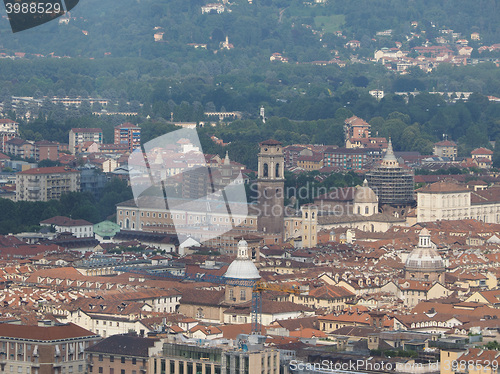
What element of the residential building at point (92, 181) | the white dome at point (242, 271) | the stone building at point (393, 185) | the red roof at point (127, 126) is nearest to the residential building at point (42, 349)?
the white dome at point (242, 271)

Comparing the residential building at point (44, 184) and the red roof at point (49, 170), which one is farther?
the red roof at point (49, 170)

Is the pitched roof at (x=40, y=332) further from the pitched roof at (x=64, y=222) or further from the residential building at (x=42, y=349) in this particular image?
the pitched roof at (x=64, y=222)

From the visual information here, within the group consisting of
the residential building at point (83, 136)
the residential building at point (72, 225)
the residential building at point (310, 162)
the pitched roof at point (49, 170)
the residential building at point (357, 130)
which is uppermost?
the residential building at point (357, 130)

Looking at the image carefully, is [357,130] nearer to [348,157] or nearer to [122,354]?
[348,157]

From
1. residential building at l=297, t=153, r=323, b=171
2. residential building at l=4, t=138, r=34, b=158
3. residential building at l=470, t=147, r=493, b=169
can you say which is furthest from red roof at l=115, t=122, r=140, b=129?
residential building at l=470, t=147, r=493, b=169

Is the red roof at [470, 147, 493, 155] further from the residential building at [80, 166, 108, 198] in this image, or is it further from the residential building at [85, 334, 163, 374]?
the residential building at [85, 334, 163, 374]

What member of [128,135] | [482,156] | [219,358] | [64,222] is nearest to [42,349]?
[219,358]
